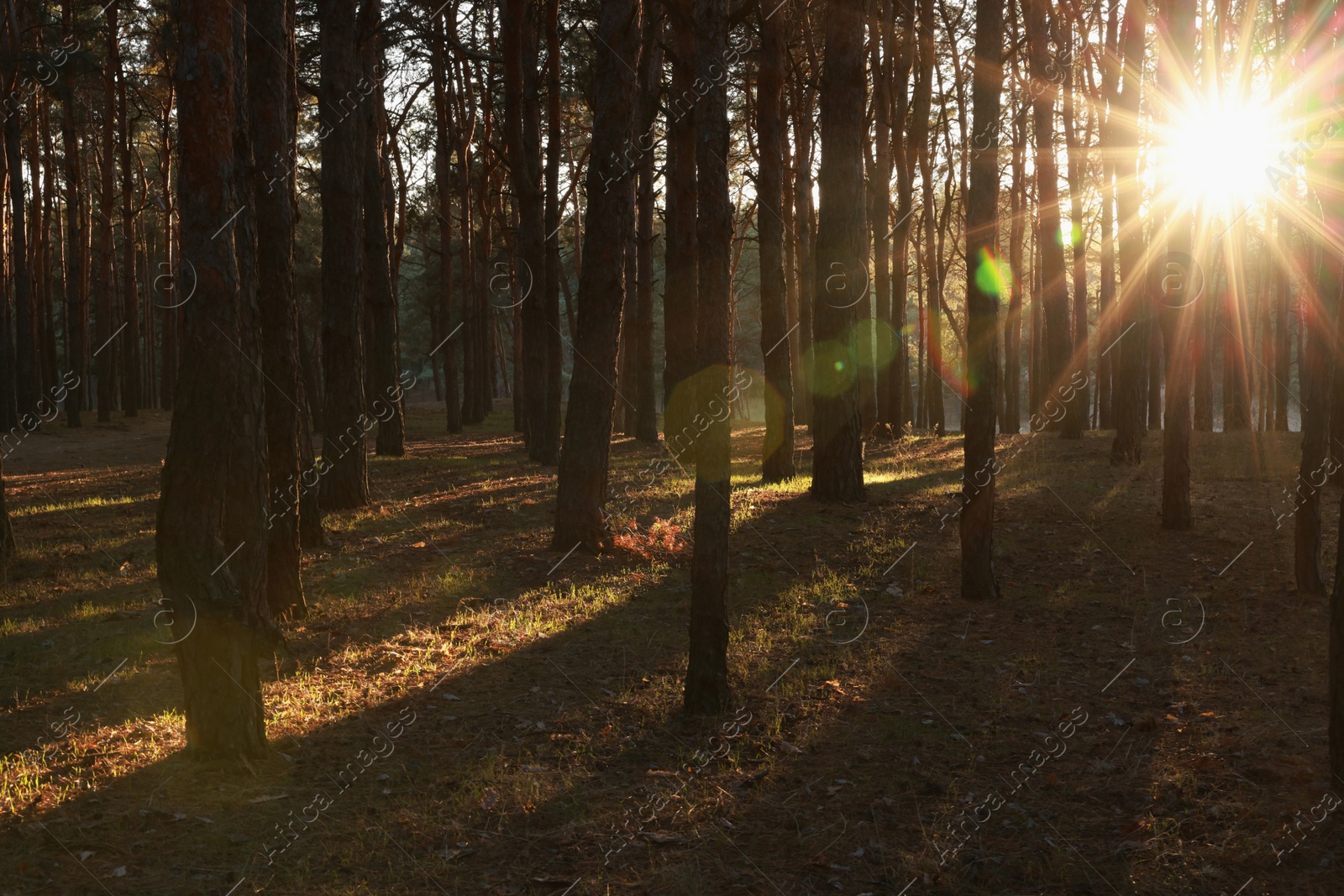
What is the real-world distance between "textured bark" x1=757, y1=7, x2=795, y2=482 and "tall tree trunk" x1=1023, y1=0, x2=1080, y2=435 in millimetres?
6914

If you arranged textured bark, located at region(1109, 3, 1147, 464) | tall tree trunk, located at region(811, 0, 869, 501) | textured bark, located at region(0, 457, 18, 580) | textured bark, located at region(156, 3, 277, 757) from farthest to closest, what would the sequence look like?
textured bark, located at region(1109, 3, 1147, 464)
tall tree trunk, located at region(811, 0, 869, 501)
textured bark, located at region(0, 457, 18, 580)
textured bark, located at region(156, 3, 277, 757)

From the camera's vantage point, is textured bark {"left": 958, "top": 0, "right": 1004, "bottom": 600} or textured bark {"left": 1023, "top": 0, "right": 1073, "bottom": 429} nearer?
textured bark {"left": 958, "top": 0, "right": 1004, "bottom": 600}

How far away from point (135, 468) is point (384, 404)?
6.41 m

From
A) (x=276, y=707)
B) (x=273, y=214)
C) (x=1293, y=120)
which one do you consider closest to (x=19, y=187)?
(x=273, y=214)

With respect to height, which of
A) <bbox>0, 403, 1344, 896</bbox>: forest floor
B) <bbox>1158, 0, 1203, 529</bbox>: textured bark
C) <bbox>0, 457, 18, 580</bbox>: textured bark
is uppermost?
<bbox>1158, 0, 1203, 529</bbox>: textured bark

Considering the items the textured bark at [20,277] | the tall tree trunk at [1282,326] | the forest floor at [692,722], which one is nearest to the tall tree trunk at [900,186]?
the forest floor at [692,722]

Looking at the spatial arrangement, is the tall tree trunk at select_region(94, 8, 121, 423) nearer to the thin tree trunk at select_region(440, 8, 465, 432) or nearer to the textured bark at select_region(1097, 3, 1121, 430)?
the thin tree trunk at select_region(440, 8, 465, 432)

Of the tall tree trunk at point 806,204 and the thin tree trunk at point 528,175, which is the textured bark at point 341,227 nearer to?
the thin tree trunk at point 528,175

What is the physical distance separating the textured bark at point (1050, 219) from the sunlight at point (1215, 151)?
7.01 feet

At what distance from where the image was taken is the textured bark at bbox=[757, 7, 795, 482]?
12.5m

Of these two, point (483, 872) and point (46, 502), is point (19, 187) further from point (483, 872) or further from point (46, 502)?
point (483, 872)

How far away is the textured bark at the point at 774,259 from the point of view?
1252 centimetres

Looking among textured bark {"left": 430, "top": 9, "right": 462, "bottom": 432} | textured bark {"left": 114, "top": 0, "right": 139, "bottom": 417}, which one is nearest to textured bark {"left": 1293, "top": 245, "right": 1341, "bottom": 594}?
textured bark {"left": 430, "top": 9, "right": 462, "bottom": 432}

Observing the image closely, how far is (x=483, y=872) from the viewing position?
4363 mm
